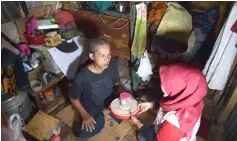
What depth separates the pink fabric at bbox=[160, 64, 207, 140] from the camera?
1210 mm

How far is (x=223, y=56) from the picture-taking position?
210 cm

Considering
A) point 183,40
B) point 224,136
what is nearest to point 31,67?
point 183,40

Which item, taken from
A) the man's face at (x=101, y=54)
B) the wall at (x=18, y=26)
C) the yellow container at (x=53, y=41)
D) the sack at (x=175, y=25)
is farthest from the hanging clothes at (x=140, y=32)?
the wall at (x=18, y=26)

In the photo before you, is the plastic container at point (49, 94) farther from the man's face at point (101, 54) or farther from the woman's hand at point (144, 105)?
the woman's hand at point (144, 105)

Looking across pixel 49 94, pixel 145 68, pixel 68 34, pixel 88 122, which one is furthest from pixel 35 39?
pixel 145 68

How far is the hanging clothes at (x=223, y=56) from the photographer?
77.6 inches

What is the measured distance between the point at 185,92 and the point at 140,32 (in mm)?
1123

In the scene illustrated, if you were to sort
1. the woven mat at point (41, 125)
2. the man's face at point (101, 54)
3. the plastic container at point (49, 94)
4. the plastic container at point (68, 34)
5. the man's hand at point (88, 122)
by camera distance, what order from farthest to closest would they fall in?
1. the plastic container at point (49, 94)
2. the plastic container at point (68, 34)
3. the woven mat at point (41, 125)
4. the man's hand at point (88, 122)
5. the man's face at point (101, 54)

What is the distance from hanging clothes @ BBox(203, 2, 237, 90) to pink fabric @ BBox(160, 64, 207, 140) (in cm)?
104

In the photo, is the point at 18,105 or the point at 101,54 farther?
the point at 18,105

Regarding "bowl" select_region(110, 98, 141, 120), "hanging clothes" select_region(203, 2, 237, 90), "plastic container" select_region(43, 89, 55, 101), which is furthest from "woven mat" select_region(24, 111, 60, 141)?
"hanging clothes" select_region(203, 2, 237, 90)

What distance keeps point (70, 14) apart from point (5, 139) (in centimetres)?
189

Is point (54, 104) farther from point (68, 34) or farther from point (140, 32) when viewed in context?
point (140, 32)

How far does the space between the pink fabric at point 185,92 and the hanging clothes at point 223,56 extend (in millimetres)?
1041
